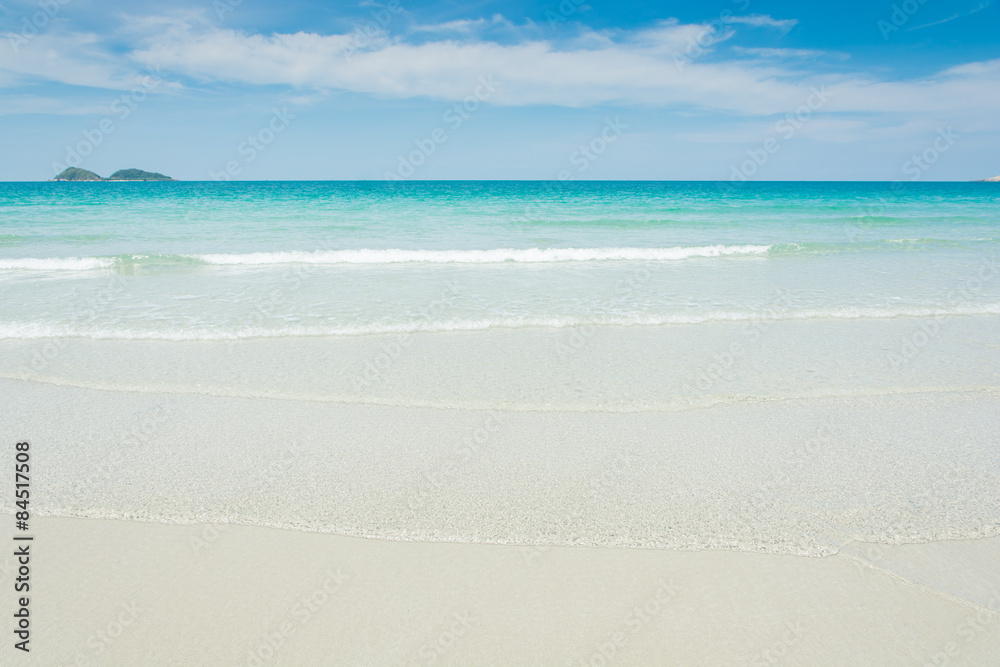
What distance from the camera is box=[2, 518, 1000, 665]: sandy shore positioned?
2.56m

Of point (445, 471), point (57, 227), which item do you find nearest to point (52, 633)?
point (445, 471)

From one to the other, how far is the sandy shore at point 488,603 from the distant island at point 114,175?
4935 inches

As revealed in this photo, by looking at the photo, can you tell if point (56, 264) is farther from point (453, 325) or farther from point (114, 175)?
point (114, 175)

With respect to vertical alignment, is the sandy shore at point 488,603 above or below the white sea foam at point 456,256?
below

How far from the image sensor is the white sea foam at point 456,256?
46.1 ft

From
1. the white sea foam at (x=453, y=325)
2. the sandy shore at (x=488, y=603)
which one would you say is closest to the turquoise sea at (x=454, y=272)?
the white sea foam at (x=453, y=325)

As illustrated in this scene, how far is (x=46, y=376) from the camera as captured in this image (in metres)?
5.94

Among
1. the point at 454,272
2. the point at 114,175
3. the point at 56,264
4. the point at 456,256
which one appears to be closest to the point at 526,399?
the point at 454,272

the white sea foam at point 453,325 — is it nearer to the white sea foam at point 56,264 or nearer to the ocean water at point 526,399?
the ocean water at point 526,399

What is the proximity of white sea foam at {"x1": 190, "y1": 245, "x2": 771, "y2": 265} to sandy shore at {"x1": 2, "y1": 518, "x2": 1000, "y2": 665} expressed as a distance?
11207 mm

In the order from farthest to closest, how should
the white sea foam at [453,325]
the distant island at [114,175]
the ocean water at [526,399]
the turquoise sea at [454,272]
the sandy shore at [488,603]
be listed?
the distant island at [114,175] → the turquoise sea at [454,272] → the white sea foam at [453,325] → the ocean water at [526,399] → the sandy shore at [488,603]

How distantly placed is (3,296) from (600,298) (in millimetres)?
10675

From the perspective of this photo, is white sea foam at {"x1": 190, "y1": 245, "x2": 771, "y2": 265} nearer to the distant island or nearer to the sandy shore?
the sandy shore

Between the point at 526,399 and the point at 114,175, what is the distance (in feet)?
456
